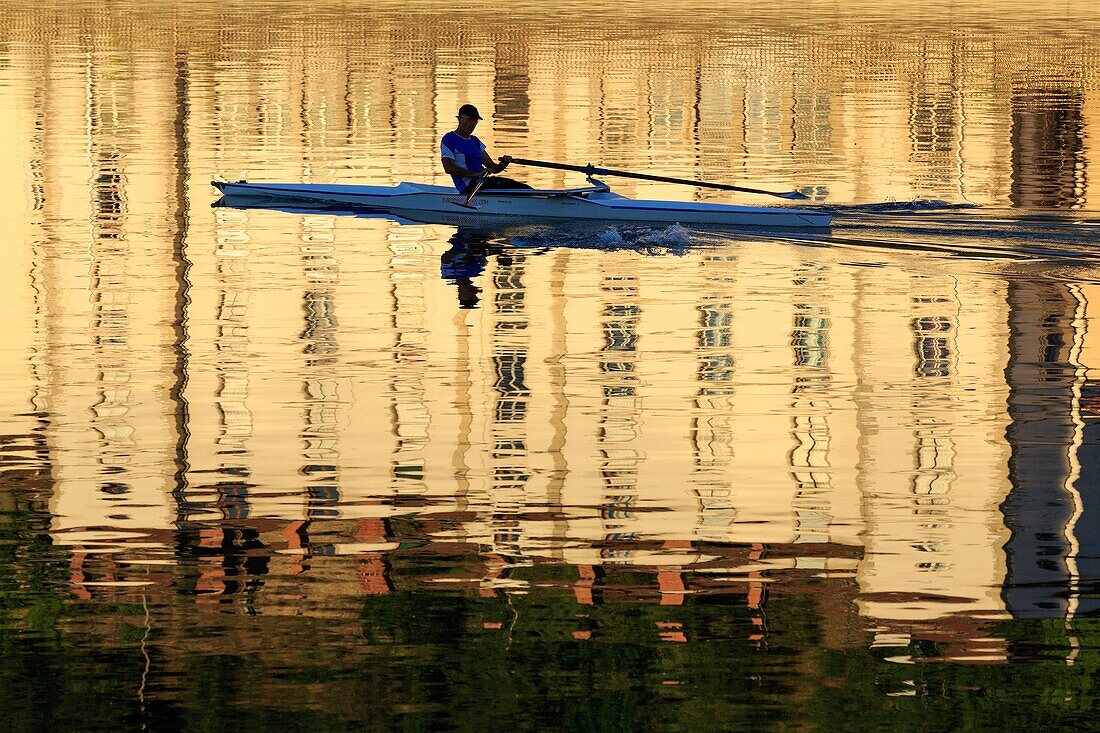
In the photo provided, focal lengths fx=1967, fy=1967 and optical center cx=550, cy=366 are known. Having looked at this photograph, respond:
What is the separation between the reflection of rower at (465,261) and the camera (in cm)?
2109

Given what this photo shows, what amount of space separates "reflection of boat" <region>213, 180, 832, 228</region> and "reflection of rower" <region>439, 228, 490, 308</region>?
1.52 ft

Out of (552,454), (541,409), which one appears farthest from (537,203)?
(552,454)

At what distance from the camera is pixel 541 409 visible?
15.4 metres

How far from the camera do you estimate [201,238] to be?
25203mm

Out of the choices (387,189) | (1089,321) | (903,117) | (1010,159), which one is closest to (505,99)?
(903,117)

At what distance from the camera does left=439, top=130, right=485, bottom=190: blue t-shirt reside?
84.1 feet

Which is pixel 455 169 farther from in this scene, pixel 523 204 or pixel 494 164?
pixel 523 204

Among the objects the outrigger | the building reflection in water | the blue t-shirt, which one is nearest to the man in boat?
the blue t-shirt

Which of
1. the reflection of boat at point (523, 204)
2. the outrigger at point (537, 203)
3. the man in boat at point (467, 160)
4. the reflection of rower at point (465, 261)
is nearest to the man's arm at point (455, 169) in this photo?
the man in boat at point (467, 160)

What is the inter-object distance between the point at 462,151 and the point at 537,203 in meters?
1.26

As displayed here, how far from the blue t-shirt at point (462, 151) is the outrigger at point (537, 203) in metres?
0.39

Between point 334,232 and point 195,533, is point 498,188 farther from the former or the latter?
point 195,533

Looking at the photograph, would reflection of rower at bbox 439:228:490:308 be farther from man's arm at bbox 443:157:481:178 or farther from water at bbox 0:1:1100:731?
man's arm at bbox 443:157:481:178

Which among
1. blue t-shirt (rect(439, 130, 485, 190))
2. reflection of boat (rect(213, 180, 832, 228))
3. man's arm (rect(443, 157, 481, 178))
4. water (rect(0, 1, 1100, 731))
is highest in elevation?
blue t-shirt (rect(439, 130, 485, 190))
